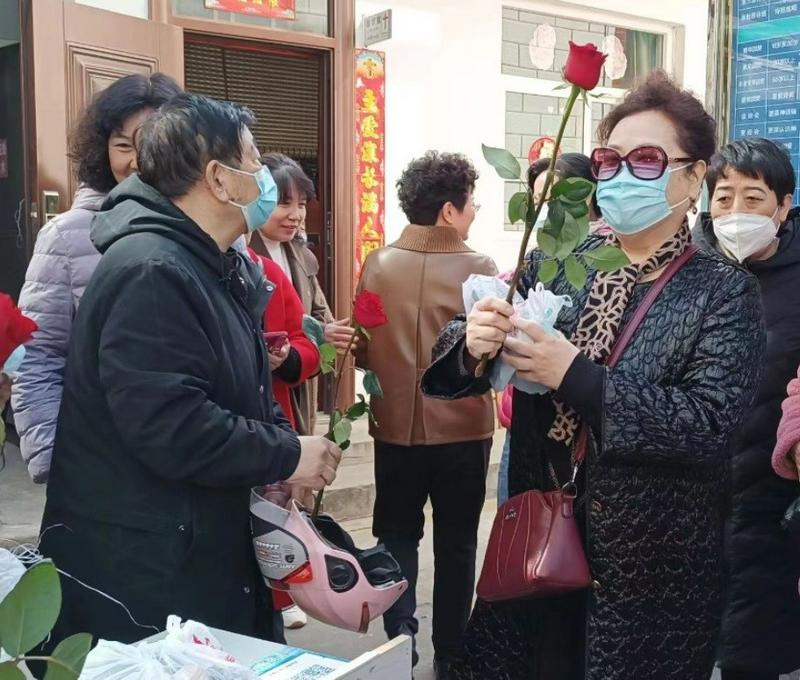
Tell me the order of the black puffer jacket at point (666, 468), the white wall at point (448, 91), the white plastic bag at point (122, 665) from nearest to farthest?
the white plastic bag at point (122, 665), the black puffer jacket at point (666, 468), the white wall at point (448, 91)

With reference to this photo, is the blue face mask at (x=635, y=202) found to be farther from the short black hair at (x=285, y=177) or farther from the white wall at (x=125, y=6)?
the white wall at (x=125, y=6)

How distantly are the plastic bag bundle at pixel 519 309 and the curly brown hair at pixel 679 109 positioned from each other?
459 millimetres

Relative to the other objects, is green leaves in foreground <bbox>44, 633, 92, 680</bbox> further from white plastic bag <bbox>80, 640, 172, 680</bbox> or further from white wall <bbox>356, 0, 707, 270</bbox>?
white wall <bbox>356, 0, 707, 270</bbox>

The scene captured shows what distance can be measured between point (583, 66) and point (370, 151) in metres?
5.04

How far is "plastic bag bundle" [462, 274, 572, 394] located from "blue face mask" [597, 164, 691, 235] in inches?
9.2

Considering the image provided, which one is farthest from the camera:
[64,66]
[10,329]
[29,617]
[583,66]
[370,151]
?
[370,151]

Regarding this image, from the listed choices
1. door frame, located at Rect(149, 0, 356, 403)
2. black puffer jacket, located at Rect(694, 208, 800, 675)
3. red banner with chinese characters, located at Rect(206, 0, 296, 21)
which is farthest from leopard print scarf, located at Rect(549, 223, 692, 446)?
red banner with chinese characters, located at Rect(206, 0, 296, 21)

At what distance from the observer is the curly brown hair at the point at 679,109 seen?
2051mm

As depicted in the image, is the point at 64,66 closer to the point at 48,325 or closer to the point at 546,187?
the point at 48,325

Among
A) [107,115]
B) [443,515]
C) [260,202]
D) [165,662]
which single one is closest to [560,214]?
[260,202]

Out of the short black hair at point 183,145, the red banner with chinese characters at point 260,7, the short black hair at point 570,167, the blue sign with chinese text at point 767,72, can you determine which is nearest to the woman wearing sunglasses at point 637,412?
the short black hair at point 183,145

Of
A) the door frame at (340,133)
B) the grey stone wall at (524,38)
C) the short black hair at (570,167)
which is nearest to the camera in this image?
the short black hair at (570,167)

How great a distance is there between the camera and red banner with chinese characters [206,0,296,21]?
5770mm

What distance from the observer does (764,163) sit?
2.97 metres
